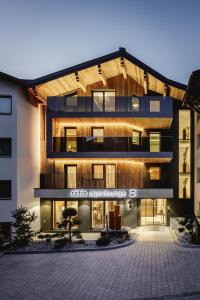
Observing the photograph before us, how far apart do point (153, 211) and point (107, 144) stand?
6995 mm

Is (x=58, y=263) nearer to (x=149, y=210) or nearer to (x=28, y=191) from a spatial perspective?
(x=28, y=191)

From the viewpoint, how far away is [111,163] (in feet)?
81.3

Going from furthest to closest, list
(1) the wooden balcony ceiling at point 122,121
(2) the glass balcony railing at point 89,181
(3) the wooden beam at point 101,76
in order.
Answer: (2) the glass balcony railing at point 89,181 → (1) the wooden balcony ceiling at point 122,121 → (3) the wooden beam at point 101,76

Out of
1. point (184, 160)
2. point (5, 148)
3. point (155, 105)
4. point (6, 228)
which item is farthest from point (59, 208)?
point (155, 105)

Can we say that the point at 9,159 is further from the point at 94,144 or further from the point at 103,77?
the point at 103,77

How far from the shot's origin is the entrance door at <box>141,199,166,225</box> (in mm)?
25906

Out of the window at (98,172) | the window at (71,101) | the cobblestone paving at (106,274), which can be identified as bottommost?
the cobblestone paving at (106,274)

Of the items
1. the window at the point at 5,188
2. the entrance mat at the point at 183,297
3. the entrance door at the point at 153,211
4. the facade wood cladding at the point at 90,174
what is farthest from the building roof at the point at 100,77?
the entrance mat at the point at 183,297

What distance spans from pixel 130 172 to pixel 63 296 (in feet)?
46.6

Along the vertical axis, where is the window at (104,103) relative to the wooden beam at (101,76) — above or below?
below

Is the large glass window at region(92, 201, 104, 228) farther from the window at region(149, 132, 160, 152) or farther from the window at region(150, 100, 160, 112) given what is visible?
the window at region(150, 100, 160, 112)

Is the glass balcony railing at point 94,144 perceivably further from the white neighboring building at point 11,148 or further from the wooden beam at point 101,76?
the wooden beam at point 101,76

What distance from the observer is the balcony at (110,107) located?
77.4ft

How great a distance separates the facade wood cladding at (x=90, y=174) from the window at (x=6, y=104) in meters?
5.13
